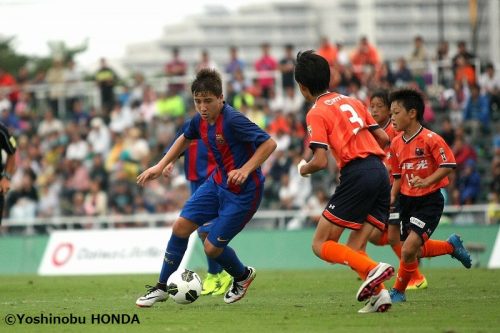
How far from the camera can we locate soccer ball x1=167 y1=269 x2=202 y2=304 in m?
12.3

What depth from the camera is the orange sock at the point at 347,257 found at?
10.9 metres

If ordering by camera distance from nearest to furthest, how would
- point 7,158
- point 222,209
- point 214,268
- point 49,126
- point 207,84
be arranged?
point 207,84
point 222,209
point 214,268
point 7,158
point 49,126

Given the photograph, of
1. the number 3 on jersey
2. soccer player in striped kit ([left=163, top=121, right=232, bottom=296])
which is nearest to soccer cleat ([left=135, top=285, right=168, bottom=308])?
soccer player in striped kit ([left=163, top=121, right=232, bottom=296])

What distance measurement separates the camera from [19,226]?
1100 inches

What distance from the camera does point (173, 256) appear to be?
12.4 metres

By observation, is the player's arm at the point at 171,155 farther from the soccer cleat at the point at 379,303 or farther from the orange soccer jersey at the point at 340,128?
the soccer cleat at the point at 379,303

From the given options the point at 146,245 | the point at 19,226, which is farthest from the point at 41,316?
the point at 19,226

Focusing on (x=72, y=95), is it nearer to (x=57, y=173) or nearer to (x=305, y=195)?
(x=57, y=173)

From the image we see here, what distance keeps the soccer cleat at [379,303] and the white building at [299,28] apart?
95.0 meters

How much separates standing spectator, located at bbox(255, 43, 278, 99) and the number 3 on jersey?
17.4m

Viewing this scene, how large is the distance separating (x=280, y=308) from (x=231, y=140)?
189 cm

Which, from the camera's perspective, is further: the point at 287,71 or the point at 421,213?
the point at 287,71

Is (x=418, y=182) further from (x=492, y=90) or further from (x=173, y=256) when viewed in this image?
(x=492, y=90)

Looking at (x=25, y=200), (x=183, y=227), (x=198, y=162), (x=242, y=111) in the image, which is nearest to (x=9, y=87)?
(x=25, y=200)
